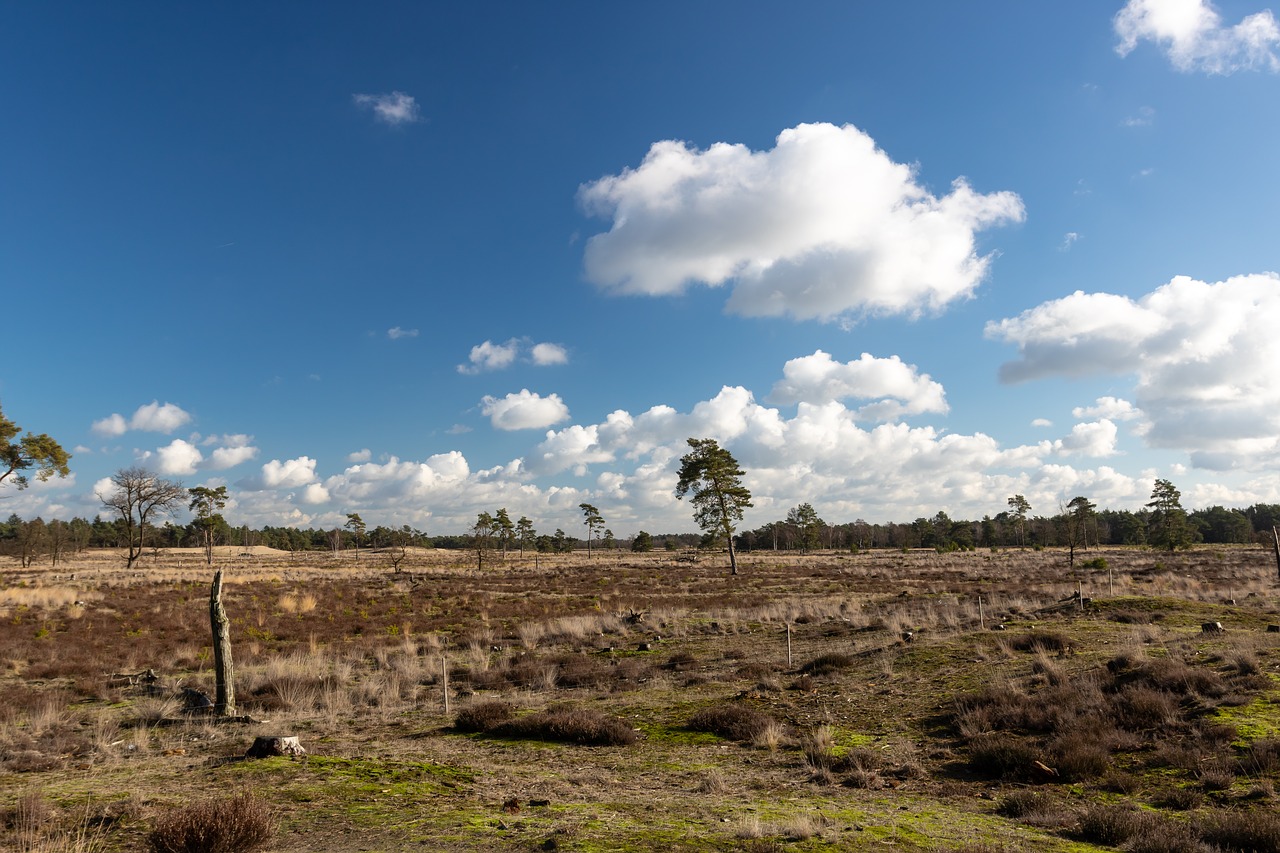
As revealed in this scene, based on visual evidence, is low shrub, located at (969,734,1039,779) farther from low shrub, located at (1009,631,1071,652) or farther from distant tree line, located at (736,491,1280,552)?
distant tree line, located at (736,491,1280,552)

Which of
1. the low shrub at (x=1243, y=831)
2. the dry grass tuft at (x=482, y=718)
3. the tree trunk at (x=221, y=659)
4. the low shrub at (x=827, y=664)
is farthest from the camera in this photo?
the low shrub at (x=827, y=664)

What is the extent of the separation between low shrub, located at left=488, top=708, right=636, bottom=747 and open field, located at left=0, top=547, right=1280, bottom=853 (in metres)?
0.05

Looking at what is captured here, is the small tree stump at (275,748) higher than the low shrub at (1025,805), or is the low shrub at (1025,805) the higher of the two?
the small tree stump at (275,748)

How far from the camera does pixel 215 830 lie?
560cm

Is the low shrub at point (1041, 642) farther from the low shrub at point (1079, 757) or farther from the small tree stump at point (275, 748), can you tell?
the small tree stump at point (275, 748)

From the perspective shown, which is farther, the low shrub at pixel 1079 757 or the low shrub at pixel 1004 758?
the low shrub at pixel 1004 758

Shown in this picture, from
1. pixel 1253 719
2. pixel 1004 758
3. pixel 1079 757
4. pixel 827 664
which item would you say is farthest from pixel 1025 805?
pixel 827 664

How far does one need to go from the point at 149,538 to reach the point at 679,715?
15912cm

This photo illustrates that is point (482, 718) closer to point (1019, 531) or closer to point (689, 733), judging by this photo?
point (689, 733)

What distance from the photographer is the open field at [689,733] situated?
6.64 metres

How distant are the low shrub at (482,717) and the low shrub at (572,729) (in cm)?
19

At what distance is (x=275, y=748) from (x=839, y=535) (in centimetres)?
15286

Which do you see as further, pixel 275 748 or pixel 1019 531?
pixel 1019 531

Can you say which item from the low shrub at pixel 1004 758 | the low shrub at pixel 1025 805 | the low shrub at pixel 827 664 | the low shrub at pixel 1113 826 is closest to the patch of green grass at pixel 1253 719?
the low shrub at pixel 1004 758
